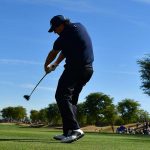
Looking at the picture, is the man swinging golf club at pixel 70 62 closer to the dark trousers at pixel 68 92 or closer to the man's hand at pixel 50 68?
the dark trousers at pixel 68 92

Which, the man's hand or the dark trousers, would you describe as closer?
the dark trousers

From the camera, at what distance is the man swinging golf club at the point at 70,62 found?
7.40 m

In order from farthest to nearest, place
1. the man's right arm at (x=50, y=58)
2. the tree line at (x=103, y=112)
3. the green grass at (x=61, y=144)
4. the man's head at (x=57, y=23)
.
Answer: the tree line at (x=103, y=112) < the man's right arm at (x=50, y=58) < the man's head at (x=57, y=23) < the green grass at (x=61, y=144)

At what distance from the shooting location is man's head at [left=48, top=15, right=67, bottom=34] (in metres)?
7.39

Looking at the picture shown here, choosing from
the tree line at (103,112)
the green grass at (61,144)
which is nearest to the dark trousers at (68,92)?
the green grass at (61,144)

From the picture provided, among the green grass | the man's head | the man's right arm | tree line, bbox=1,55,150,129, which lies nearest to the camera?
the green grass

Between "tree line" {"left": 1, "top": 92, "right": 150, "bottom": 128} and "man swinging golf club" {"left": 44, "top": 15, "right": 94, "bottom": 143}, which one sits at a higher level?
"tree line" {"left": 1, "top": 92, "right": 150, "bottom": 128}

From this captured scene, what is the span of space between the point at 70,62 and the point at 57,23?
693mm

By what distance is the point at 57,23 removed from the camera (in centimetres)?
739

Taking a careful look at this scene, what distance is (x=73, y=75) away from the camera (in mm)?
7418

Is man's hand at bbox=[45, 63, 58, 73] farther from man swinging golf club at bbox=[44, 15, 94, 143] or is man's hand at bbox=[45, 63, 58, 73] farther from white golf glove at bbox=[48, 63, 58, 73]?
man swinging golf club at bbox=[44, 15, 94, 143]

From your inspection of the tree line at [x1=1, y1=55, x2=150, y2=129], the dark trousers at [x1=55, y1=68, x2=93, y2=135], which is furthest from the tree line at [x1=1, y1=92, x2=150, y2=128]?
the dark trousers at [x1=55, y1=68, x2=93, y2=135]

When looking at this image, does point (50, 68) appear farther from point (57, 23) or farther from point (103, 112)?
point (103, 112)

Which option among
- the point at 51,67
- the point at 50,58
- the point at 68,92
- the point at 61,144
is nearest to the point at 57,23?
the point at 50,58
